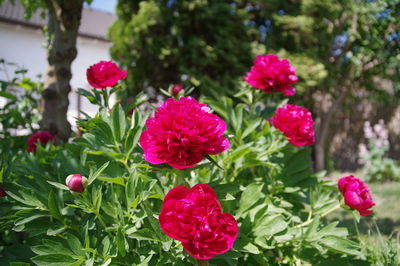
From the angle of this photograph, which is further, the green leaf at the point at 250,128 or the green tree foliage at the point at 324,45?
the green tree foliage at the point at 324,45

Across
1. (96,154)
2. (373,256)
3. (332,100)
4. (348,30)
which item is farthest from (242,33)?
(96,154)

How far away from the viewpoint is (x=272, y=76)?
55.7 inches

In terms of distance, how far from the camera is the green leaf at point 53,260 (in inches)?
35.9

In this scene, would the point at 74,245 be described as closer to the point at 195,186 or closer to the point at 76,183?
the point at 76,183

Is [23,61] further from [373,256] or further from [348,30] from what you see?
[373,256]

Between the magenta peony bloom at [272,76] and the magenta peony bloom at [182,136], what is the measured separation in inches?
25.8

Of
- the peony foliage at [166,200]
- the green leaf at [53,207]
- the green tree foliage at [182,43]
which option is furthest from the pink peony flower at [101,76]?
the green tree foliage at [182,43]

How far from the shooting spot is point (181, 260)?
976 mm

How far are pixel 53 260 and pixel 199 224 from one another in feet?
1.49

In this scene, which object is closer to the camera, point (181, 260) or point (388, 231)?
point (181, 260)

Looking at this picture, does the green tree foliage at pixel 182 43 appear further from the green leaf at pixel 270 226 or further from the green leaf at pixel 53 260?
the green leaf at pixel 53 260

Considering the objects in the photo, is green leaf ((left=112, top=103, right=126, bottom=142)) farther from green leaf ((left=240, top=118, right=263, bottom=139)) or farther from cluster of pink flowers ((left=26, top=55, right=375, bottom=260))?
green leaf ((left=240, top=118, right=263, bottom=139))

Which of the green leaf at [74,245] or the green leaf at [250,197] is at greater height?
the green leaf at [250,197]

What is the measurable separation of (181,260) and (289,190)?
60 centimetres
